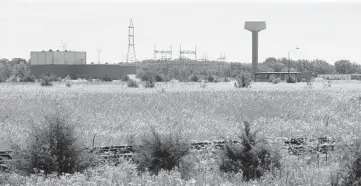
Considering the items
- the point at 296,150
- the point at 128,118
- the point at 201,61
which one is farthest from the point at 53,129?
the point at 201,61

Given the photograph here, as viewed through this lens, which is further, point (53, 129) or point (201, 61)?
point (201, 61)

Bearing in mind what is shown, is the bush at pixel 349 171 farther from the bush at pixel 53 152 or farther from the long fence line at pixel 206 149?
the bush at pixel 53 152

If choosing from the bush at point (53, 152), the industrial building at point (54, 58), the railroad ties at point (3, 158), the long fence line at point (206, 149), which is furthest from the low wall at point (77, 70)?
the bush at point (53, 152)

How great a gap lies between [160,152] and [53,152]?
267 cm

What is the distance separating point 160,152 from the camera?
15.8m

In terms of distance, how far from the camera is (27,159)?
14.2 m

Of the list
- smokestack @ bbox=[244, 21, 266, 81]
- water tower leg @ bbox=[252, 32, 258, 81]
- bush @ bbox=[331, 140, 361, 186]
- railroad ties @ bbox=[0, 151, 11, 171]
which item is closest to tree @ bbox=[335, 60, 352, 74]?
smokestack @ bbox=[244, 21, 266, 81]

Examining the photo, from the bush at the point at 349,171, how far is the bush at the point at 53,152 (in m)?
5.77

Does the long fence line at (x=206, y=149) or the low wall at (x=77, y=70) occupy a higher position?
the low wall at (x=77, y=70)

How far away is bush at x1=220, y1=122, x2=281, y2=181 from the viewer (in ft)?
48.3

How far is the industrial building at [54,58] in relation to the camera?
121500mm

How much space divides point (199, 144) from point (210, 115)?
16.4 metres

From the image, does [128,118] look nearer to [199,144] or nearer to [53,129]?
[199,144]

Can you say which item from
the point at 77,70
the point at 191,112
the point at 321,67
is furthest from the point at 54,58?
the point at 321,67
